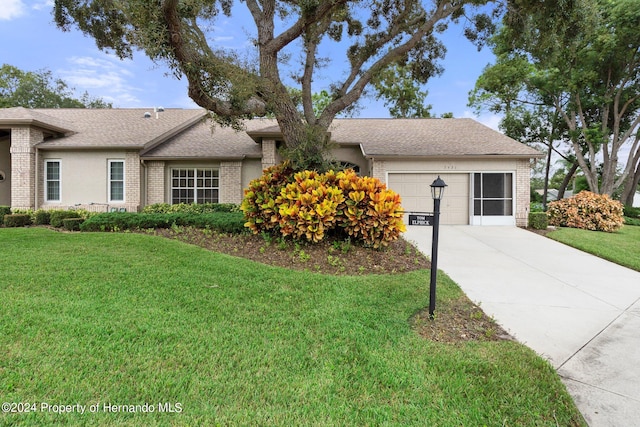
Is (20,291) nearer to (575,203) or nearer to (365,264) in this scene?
(365,264)

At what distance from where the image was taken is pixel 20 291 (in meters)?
4.20

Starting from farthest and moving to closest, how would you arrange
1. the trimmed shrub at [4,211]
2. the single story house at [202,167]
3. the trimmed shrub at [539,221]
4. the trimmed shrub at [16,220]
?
the single story house at [202,167] < the trimmed shrub at [539,221] < the trimmed shrub at [4,211] < the trimmed shrub at [16,220]

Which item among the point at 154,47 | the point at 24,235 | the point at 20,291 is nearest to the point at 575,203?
the point at 154,47

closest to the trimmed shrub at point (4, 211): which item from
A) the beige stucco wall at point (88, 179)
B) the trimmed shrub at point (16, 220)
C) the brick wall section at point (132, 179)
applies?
the trimmed shrub at point (16, 220)

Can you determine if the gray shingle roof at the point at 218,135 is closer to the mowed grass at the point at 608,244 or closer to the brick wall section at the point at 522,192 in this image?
the brick wall section at the point at 522,192

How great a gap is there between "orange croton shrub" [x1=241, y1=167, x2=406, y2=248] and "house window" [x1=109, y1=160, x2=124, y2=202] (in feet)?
31.0

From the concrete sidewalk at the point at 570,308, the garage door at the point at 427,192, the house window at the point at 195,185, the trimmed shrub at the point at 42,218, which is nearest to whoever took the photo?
the concrete sidewalk at the point at 570,308

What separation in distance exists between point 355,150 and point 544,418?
12.6m

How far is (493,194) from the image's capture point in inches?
501

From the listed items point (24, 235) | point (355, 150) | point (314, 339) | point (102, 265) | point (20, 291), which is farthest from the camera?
point (355, 150)

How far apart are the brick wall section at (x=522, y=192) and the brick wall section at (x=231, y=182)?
11.5m

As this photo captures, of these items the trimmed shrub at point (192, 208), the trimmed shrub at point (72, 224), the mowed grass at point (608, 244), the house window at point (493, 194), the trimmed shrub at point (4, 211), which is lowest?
the mowed grass at point (608, 244)

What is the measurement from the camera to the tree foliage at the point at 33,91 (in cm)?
2742

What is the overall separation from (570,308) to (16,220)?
600 inches
